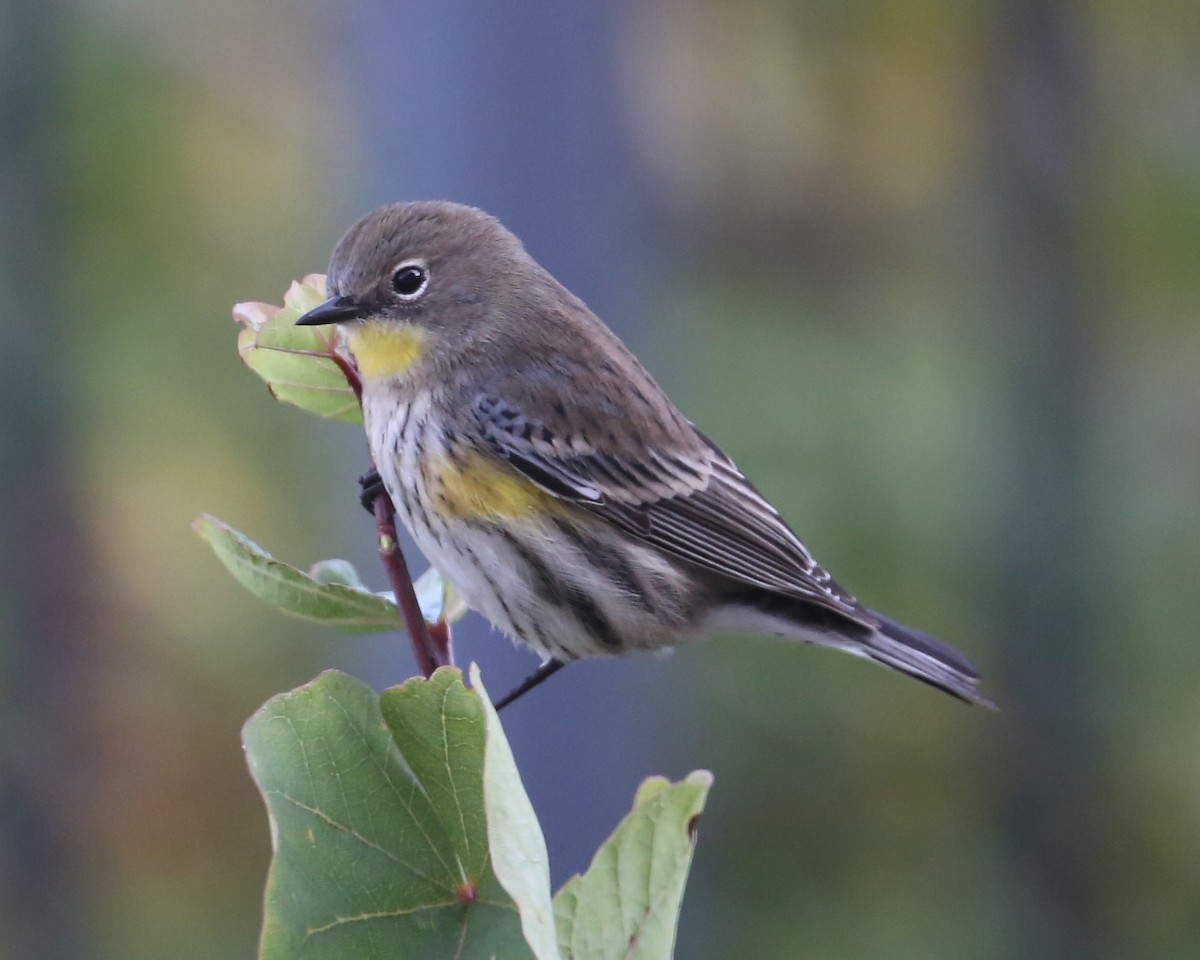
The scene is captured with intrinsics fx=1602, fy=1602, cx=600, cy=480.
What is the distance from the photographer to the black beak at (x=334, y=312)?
1999 mm

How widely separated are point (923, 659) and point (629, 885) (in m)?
1.55

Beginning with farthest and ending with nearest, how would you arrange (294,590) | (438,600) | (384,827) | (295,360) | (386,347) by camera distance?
(386,347)
(438,600)
(295,360)
(294,590)
(384,827)

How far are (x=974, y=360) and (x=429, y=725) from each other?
514 cm

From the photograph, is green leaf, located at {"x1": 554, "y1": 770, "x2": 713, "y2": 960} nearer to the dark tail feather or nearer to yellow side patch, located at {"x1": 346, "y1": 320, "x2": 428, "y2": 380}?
the dark tail feather

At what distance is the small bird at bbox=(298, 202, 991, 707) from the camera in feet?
8.98

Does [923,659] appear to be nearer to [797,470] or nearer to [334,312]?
[334,312]

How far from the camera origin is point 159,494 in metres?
6.01

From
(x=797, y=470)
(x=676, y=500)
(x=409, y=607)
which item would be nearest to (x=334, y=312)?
(x=676, y=500)

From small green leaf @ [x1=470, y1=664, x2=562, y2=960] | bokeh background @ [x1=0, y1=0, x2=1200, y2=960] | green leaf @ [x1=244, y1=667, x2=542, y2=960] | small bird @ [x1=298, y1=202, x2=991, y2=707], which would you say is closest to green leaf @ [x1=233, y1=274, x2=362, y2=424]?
green leaf @ [x1=244, y1=667, x2=542, y2=960]

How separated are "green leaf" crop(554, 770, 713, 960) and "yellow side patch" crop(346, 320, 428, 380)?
162cm

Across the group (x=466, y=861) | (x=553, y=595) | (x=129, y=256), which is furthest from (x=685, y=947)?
(x=466, y=861)

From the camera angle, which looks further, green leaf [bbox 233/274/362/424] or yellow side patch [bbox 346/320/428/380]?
yellow side patch [bbox 346/320/428/380]

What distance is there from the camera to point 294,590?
1522 millimetres

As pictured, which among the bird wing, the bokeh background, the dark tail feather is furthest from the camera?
the bokeh background
